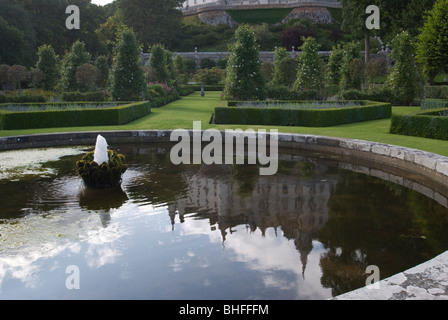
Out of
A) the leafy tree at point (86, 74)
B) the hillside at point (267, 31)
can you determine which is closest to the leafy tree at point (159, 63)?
the leafy tree at point (86, 74)

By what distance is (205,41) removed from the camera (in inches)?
2689

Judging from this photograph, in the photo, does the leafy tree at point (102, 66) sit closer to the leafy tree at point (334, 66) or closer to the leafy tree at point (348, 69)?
the leafy tree at point (334, 66)

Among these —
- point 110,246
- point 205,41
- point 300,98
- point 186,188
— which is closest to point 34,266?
point 110,246

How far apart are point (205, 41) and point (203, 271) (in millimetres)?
66979

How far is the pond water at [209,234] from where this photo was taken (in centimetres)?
411

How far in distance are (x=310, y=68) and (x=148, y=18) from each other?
1595 inches

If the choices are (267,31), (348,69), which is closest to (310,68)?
(348,69)

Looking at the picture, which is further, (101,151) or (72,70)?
(72,70)

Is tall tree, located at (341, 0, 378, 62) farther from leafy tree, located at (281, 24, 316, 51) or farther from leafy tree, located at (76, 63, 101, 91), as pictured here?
leafy tree, located at (281, 24, 316, 51)

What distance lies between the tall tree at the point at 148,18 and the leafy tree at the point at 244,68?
41.1m

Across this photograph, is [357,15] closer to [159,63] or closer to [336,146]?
[159,63]

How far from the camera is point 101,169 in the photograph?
24.4ft

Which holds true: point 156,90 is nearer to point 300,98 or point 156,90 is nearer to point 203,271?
point 300,98

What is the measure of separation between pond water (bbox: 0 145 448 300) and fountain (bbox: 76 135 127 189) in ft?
0.80
